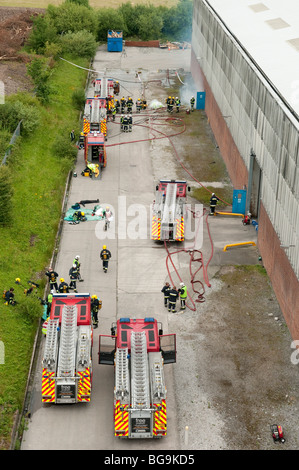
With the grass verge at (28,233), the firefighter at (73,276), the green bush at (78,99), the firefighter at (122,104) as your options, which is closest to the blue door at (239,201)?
the grass verge at (28,233)

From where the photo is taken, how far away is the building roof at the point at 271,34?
1062 inches

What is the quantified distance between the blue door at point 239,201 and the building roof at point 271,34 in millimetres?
5978

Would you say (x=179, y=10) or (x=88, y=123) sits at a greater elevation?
(x=179, y=10)

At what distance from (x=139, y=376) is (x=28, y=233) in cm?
1257

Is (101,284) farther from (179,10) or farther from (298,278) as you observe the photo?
(179,10)

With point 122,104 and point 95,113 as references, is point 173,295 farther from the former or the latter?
point 122,104

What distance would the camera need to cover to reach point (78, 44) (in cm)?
5953

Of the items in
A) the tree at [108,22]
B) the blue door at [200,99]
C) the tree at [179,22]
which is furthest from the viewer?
the tree at [179,22]

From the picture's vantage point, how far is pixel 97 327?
77.0 ft

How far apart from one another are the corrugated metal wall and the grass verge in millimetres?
9490

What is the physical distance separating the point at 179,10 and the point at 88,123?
36.4 m

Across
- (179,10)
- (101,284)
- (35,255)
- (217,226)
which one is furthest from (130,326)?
(179,10)

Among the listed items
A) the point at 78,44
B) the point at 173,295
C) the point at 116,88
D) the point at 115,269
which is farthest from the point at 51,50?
the point at 173,295

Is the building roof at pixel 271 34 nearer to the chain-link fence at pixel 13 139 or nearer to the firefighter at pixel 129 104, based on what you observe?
the firefighter at pixel 129 104
